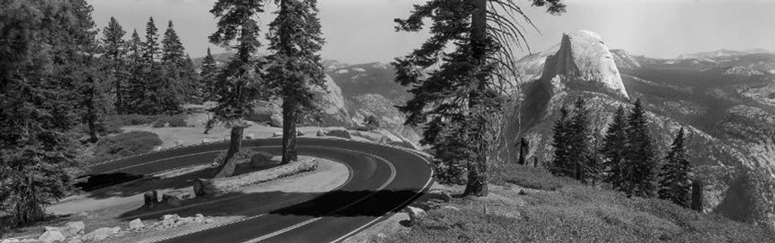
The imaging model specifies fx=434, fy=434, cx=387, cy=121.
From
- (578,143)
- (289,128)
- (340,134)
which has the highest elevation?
(289,128)

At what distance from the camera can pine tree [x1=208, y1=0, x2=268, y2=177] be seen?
84.7 ft

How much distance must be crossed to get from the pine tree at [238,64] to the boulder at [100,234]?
→ 1035 cm

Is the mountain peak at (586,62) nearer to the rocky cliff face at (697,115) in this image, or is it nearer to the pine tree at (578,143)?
the rocky cliff face at (697,115)

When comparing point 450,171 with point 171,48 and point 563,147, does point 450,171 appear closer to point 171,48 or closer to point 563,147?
point 563,147

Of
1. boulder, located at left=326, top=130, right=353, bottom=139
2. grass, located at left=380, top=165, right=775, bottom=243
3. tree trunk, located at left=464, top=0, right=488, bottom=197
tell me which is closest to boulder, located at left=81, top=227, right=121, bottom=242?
grass, located at left=380, top=165, right=775, bottom=243

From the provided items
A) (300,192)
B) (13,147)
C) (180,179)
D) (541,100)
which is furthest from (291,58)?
(541,100)

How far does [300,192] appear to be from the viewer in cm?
2422

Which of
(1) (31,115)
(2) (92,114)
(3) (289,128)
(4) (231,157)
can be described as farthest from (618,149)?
(2) (92,114)

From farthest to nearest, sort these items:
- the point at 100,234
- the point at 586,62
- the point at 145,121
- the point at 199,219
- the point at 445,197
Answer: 1. the point at 586,62
2. the point at 145,121
3. the point at 445,197
4. the point at 199,219
5. the point at 100,234

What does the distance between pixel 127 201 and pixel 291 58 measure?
12.6 metres

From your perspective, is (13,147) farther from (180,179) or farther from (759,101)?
(759,101)

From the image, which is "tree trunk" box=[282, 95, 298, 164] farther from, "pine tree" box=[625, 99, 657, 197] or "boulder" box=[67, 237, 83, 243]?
"pine tree" box=[625, 99, 657, 197]

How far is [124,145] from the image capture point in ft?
135

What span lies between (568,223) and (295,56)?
19388 millimetres
